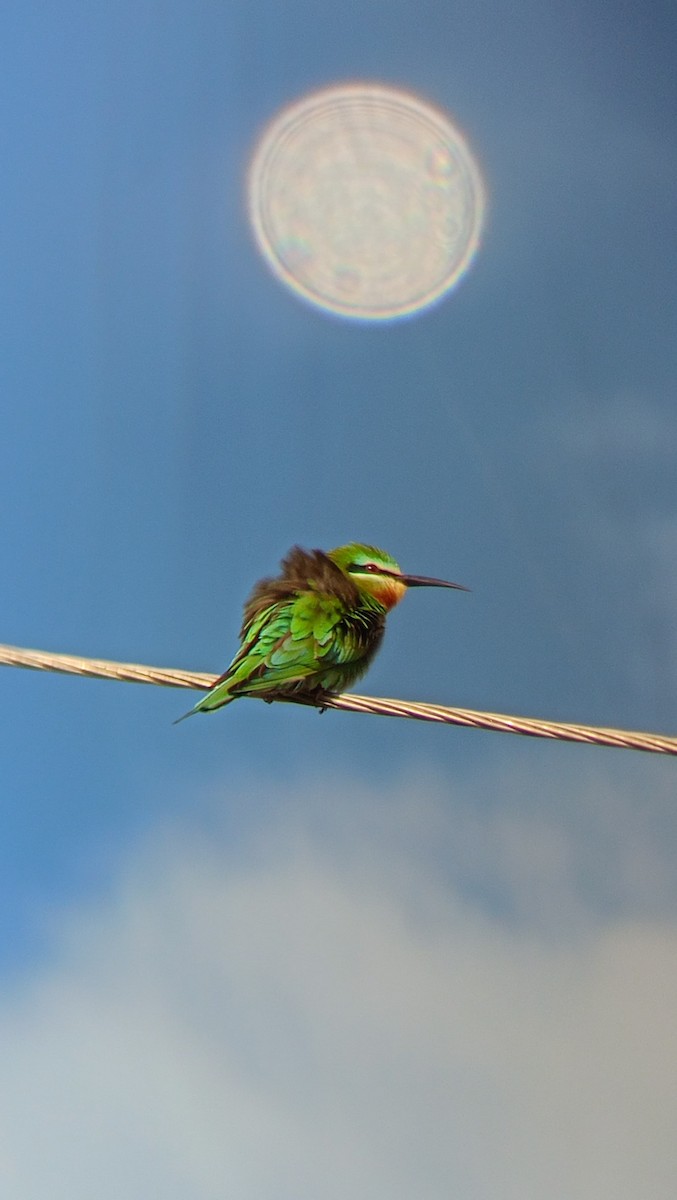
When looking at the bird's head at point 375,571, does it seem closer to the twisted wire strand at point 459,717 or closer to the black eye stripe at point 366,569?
the black eye stripe at point 366,569

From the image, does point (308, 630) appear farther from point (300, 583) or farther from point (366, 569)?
point (366, 569)

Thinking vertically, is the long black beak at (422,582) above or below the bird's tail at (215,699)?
above

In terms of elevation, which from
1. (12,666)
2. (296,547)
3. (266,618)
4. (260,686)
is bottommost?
(12,666)

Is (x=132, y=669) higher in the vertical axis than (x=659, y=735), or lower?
lower

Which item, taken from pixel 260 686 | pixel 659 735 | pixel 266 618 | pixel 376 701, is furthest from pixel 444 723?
pixel 266 618

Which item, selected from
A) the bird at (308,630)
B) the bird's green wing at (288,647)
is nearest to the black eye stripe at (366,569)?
the bird at (308,630)

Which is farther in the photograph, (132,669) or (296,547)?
(296,547)

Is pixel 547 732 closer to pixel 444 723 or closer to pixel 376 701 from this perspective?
pixel 444 723

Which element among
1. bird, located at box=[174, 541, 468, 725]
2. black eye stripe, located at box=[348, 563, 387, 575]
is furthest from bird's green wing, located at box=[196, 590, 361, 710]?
black eye stripe, located at box=[348, 563, 387, 575]
